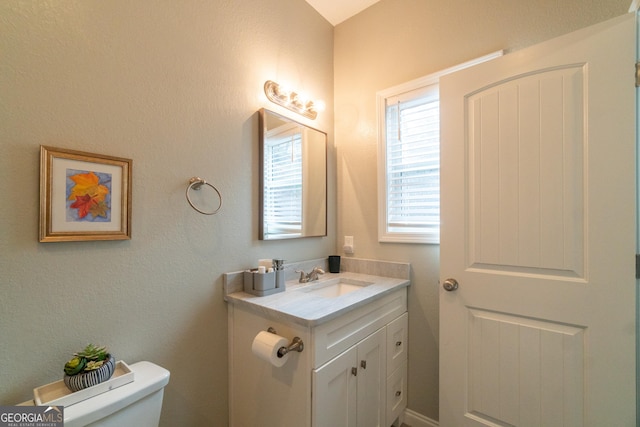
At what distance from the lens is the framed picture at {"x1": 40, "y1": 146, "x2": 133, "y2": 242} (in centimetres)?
90

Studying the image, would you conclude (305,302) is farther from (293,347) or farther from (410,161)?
(410,161)

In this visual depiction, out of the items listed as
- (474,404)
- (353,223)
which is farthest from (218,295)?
(474,404)

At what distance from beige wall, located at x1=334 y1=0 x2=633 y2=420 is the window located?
67 millimetres

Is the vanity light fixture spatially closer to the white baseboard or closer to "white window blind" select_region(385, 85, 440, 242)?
"white window blind" select_region(385, 85, 440, 242)

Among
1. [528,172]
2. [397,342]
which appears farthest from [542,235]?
[397,342]

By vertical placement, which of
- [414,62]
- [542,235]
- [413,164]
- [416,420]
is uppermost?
[414,62]

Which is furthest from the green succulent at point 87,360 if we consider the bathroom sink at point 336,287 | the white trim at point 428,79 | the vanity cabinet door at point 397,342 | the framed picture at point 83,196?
the white trim at point 428,79

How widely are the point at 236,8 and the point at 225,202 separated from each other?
1.06 m

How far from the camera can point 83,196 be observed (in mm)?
973

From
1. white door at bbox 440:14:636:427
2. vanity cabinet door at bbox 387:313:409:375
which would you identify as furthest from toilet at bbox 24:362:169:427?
white door at bbox 440:14:636:427

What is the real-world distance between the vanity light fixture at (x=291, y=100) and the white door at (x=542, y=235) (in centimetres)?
85

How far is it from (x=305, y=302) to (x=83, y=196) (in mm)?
979

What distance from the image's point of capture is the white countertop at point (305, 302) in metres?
1.11

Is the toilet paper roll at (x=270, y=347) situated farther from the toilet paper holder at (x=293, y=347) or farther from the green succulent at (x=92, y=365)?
the green succulent at (x=92, y=365)
